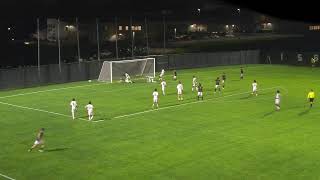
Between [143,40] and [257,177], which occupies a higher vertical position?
[143,40]

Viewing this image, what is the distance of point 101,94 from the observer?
154 ft

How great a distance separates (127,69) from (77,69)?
7.03m

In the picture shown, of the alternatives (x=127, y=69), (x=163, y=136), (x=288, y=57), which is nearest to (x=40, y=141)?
(x=163, y=136)

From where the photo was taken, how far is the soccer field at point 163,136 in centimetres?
2036

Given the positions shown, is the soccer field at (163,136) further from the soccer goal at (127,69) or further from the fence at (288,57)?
the fence at (288,57)

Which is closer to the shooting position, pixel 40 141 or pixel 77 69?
pixel 40 141

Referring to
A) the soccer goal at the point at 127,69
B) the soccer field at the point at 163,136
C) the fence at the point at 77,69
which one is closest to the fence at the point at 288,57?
the fence at the point at 77,69

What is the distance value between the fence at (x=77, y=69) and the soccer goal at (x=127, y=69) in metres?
3.25

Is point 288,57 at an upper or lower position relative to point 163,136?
upper

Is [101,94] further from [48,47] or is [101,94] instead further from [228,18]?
[228,18]

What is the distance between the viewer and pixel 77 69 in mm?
60156

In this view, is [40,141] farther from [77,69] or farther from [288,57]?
[288,57]

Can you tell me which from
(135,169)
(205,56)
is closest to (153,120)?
(135,169)

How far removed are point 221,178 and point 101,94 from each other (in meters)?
29.4
